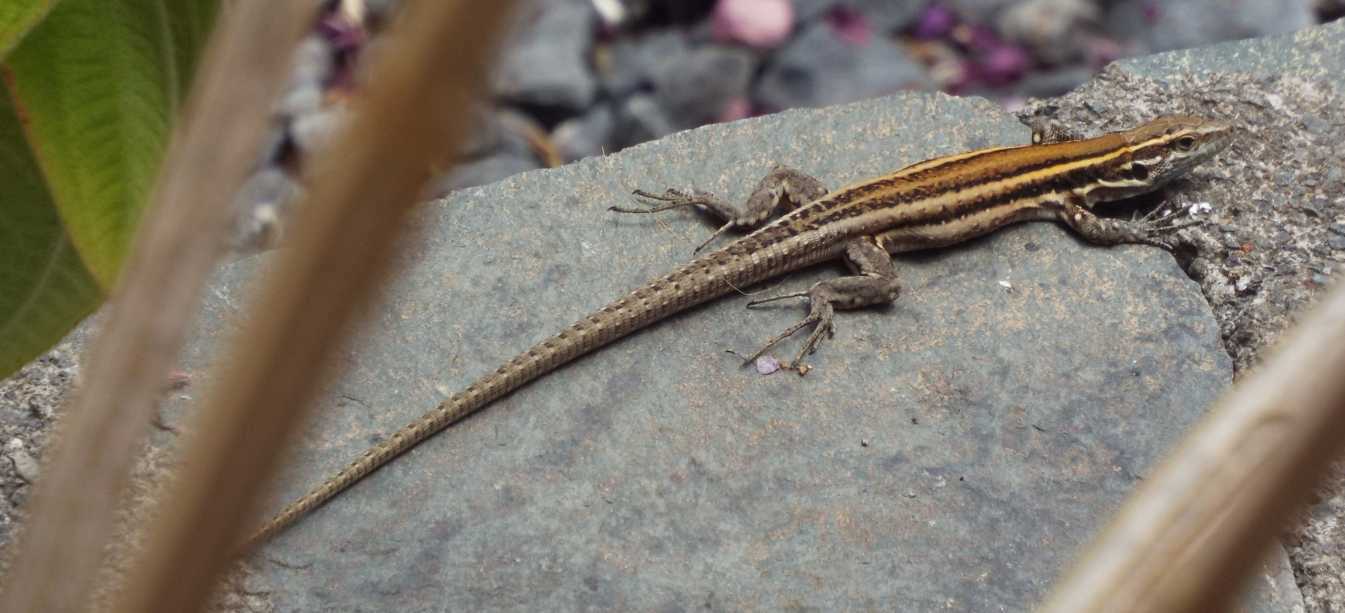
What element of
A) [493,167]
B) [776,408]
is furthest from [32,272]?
[493,167]

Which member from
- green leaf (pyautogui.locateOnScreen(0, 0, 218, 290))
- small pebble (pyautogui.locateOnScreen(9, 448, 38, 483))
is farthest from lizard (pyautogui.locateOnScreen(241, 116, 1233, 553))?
green leaf (pyautogui.locateOnScreen(0, 0, 218, 290))

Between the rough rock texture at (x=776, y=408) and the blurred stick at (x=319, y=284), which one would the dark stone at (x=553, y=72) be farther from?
the blurred stick at (x=319, y=284)

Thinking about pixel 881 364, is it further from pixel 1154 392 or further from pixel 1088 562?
pixel 1088 562

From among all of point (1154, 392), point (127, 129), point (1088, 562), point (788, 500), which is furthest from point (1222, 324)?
point (1088, 562)

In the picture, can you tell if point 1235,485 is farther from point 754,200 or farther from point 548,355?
point 754,200

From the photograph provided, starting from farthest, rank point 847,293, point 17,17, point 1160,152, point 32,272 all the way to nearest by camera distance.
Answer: point 1160,152
point 847,293
point 32,272
point 17,17
